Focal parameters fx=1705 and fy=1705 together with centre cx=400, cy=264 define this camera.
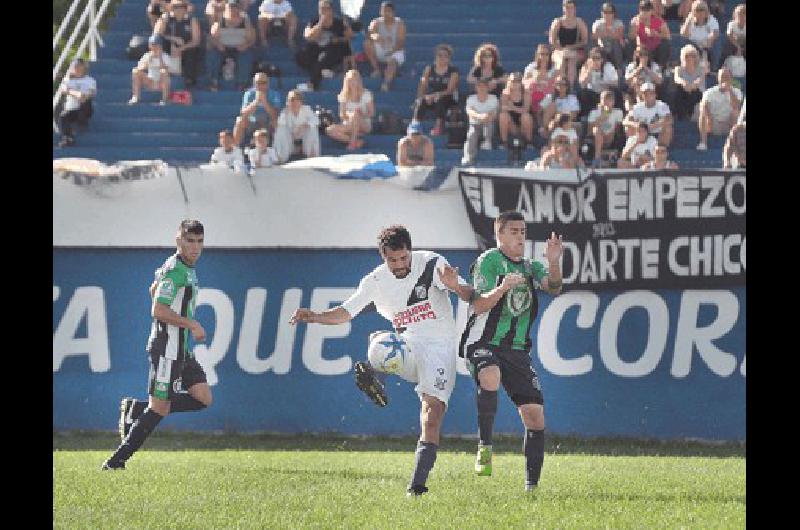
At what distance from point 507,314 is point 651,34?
9710 millimetres

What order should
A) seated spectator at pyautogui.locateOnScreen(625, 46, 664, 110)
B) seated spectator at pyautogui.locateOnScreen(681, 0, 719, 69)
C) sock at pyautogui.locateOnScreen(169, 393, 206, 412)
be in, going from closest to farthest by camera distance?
1. sock at pyautogui.locateOnScreen(169, 393, 206, 412)
2. seated spectator at pyautogui.locateOnScreen(625, 46, 664, 110)
3. seated spectator at pyautogui.locateOnScreen(681, 0, 719, 69)

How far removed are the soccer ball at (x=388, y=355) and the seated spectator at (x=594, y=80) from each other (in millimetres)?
9351

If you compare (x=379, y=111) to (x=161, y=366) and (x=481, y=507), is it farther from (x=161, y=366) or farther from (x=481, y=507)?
(x=481, y=507)

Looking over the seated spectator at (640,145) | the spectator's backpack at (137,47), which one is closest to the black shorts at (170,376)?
the seated spectator at (640,145)

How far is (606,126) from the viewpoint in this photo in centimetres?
1992

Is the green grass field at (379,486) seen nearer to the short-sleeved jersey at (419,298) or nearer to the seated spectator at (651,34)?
the short-sleeved jersey at (419,298)

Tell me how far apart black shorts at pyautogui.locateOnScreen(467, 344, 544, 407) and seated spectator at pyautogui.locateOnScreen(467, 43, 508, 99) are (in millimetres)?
8828

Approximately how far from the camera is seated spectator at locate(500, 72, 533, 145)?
20.0m

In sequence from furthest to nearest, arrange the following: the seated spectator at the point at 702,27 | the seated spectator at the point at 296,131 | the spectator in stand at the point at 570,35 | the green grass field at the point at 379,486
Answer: the seated spectator at the point at 702,27, the spectator in stand at the point at 570,35, the seated spectator at the point at 296,131, the green grass field at the point at 379,486

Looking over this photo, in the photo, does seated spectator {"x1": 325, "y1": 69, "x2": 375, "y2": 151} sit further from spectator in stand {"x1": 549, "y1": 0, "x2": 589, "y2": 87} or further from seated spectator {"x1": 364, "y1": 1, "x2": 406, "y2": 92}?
spectator in stand {"x1": 549, "y1": 0, "x2": 589, "y2": 87}

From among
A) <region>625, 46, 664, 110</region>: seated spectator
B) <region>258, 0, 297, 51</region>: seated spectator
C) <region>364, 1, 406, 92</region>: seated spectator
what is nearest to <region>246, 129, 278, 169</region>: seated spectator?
<region>364, 1, 406, 92</region>: seated spectator

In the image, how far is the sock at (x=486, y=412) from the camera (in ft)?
41.1
